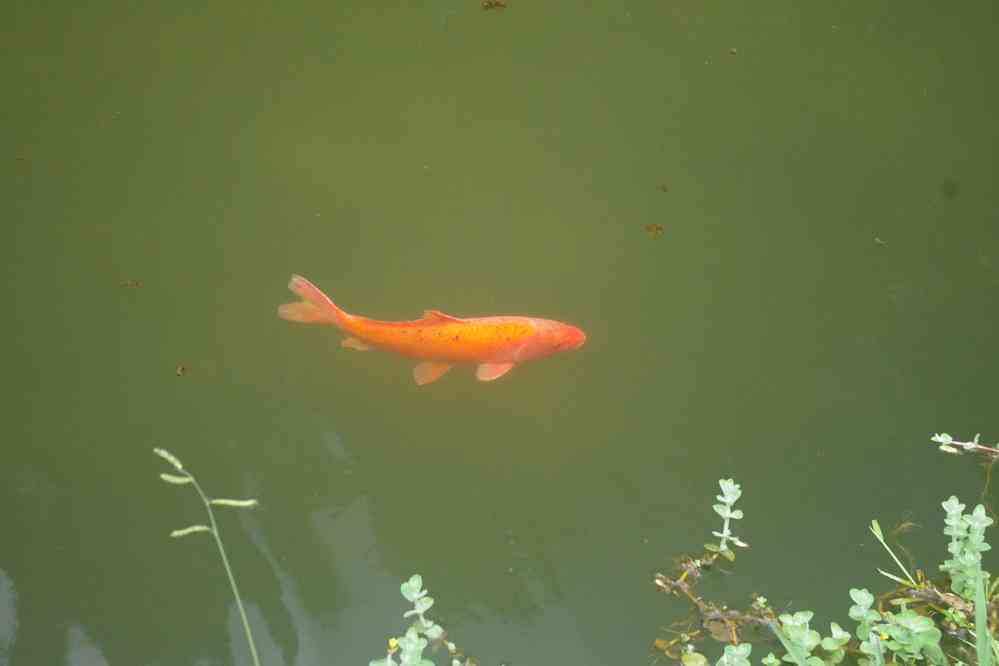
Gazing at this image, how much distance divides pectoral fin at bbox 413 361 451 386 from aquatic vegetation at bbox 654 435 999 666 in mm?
966

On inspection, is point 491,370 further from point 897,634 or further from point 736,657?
point 897,634

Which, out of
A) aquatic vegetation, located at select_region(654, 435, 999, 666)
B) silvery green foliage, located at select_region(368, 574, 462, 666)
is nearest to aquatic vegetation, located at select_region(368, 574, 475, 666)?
silvery green foliage, located at select_region(368, 574, 462, 666)

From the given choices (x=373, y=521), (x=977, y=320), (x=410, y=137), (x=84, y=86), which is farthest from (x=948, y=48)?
(x=84, y=86)

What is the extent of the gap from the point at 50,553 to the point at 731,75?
2887 mm

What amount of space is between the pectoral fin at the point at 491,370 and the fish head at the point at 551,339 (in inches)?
3.0

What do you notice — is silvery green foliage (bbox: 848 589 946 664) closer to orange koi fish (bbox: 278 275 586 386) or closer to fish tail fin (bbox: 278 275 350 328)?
orange koi fish (bbox: 278 275 586 386)

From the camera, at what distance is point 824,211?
3.16 metres

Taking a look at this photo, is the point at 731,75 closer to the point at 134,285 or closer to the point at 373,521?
the point at 373,521

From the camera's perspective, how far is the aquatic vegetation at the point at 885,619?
1.95 m

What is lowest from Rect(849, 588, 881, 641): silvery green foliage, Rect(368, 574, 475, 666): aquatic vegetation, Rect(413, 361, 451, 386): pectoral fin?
Rect(368, 574, 475, 666): aquatic vegetation

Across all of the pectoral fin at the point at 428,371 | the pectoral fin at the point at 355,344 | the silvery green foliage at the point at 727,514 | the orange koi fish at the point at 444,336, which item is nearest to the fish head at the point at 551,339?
the orange koi fish at the point at 444,336

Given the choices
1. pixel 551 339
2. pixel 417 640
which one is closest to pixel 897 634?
pixel 417 640

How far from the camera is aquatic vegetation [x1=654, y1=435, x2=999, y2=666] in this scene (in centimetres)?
195

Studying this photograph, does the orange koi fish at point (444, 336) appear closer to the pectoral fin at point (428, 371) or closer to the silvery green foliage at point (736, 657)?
the pectoral fin at point (428, 371)
